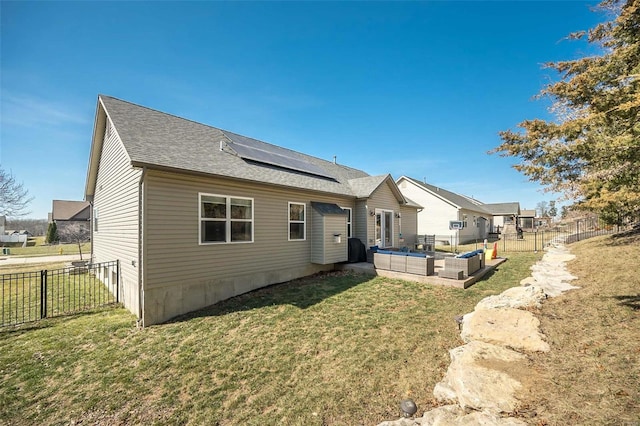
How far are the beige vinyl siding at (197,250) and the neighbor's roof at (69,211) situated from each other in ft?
123

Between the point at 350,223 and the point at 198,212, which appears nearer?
the point at 198,212

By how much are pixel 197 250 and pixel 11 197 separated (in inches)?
1039

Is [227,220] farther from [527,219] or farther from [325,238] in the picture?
[527,219]

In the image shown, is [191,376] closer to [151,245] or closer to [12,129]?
[151,245]

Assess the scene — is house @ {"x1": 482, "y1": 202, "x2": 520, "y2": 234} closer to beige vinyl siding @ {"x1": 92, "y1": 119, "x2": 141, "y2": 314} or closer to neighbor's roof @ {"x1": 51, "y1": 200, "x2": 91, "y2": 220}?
beige vinyl siding @ {"x1": 92, "y1": 119, "x2": 141, "y2": 314}

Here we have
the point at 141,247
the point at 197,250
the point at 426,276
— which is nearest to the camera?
the point at 141,247

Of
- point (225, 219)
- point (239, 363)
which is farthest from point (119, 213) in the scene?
point (239, 363)

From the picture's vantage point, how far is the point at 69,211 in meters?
35.8

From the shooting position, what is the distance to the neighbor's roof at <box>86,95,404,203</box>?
7.08 meters

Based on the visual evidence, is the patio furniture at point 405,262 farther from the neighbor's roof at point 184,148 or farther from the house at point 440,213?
the house at point 440,213

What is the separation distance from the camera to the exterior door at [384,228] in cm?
1377

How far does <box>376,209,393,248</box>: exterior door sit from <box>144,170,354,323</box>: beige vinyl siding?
5.72 m

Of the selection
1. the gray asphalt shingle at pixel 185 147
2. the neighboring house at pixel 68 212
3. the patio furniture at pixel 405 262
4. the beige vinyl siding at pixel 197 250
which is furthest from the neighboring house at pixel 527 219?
the neighboring house at pixel 68 212

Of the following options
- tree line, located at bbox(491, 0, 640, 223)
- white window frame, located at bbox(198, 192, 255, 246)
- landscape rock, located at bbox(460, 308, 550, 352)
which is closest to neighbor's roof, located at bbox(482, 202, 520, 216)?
tree line, located at bbox(491, 0, 640, 223)
